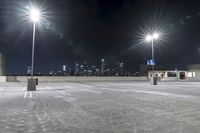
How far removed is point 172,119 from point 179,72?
70636 millimetres

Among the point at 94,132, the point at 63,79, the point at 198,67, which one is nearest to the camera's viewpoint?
the point at 94,132

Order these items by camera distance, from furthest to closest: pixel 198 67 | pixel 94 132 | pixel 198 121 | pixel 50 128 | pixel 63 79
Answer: pixel 198 67 < pixel 63 79 < pixel 198 121 < pixel 50 128 < pixel 94 132

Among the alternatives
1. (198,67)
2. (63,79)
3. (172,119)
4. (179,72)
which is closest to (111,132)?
(172,119)

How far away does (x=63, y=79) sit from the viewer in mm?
61969

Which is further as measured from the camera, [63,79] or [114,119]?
[63,79]

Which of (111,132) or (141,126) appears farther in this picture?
(141,126)

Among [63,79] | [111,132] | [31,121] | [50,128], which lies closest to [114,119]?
[111,132]

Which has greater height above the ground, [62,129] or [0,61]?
[0,61]

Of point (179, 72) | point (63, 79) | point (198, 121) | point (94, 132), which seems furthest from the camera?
point (179, 72)

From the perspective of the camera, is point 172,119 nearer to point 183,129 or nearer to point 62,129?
point 183,129

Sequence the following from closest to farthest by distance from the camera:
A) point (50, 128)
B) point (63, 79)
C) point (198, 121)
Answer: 1. point (50, 128)
2. point (198, 121)
3. point (63, 79)

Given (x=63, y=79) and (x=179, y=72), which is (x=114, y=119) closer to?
(x=63, y=79)

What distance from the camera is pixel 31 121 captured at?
8.00m

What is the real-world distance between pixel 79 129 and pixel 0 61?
64206 millimetres
